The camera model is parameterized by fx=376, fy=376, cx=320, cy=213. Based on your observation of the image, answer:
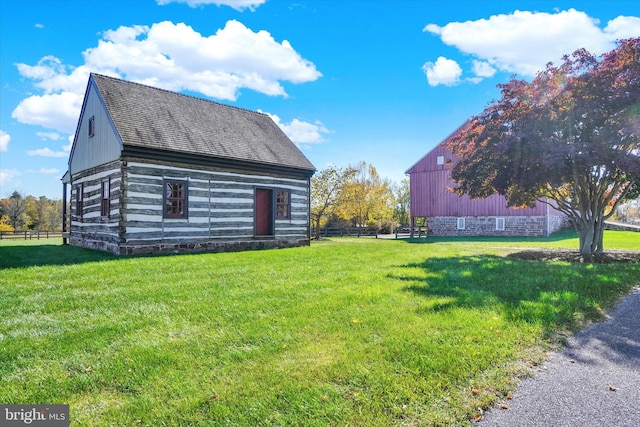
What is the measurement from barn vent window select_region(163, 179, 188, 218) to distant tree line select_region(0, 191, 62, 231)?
44.9m

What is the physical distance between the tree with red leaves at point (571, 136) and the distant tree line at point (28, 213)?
54040 millimetres

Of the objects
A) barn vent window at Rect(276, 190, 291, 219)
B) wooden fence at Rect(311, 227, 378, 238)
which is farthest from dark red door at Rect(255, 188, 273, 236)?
wooden fence at Rect(311, 227, 378, 238)

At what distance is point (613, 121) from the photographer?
1088 cm

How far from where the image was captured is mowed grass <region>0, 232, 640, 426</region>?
9.55 ft

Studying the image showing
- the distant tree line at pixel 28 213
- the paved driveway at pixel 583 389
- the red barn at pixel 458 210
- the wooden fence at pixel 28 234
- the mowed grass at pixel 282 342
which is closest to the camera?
the paved driveway at pixel 583 389

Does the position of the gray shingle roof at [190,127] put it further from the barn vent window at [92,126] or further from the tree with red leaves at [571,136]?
the tree with red leaves at [571,136]

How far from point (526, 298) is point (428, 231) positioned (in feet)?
82.8

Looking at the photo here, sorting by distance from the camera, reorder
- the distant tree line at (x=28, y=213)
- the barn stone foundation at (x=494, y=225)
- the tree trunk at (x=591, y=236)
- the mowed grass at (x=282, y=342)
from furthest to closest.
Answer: the distant tree line at (x=28, y=213)
the barn stone foundation at (x=494, y=225)
the tree trunk at (x=591, y=236)
the mowed grass at (x=282, y=342)

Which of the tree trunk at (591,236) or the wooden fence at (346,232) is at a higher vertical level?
the tree trunk at (591,236)

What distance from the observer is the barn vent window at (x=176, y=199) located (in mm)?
13742

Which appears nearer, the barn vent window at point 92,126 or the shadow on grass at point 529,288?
the shadow on grass at point 529,288

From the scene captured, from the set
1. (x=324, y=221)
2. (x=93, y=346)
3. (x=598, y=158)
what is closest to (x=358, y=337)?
(x=93, y=346)

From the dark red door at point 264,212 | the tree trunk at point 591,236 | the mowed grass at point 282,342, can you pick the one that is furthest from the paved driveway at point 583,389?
the dark red door at point 264,212

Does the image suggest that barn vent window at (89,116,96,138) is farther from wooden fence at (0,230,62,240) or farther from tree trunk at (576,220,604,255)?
wooden fence at (0,230,62,240)
